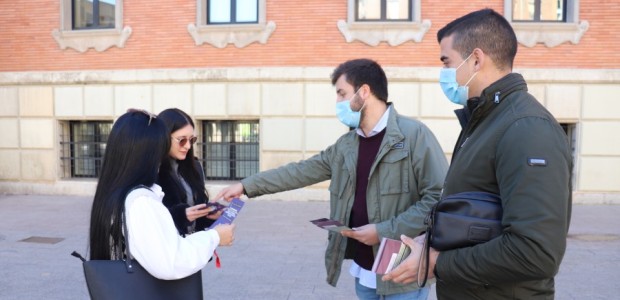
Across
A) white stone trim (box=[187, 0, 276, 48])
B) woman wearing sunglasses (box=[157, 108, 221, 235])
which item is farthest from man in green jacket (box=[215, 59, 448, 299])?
white stone trim (box=[187, 0, 276, 48])

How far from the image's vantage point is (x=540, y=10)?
34.7 feet

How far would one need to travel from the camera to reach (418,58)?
10.2 metres

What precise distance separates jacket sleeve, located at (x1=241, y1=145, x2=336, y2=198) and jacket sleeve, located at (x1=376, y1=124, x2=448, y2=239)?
2.41 feet

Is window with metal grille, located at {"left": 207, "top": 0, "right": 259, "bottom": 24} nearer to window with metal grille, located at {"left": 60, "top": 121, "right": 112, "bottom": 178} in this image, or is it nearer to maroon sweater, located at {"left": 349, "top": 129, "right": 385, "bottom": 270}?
window with metal grille, located at {"left": 60, "top": 121, "right": 112, "bottom": 178}

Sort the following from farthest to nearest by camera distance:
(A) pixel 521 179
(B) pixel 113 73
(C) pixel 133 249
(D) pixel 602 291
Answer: (B) pixel 113 73, (D) pixel 602 291, (C) pixel 133 249, (A) pixel 521 179

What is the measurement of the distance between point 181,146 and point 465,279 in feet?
7.60

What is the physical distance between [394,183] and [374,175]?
0.12 metres

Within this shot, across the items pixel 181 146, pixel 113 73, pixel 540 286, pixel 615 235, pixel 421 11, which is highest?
pixel 421 11

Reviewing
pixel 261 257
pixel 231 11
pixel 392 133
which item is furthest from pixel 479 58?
pixel 231 11

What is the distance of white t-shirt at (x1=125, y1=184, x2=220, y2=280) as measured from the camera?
1.95 m

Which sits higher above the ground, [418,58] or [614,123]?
[418,58]

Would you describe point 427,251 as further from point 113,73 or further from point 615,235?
point 113,73

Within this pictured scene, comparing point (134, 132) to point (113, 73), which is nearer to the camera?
point (134, 132)

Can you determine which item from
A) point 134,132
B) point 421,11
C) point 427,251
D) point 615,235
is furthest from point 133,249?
point 421,11
